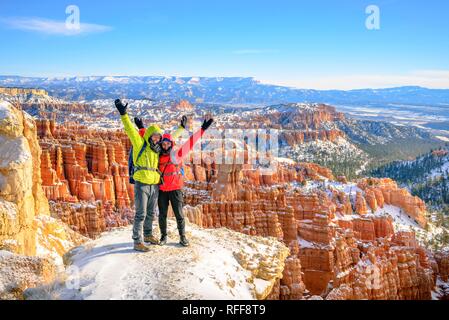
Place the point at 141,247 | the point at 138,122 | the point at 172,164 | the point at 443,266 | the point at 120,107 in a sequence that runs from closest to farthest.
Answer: the point at 120,107
the point at 141,247
the point at 172,164
the point at 138,122
the point at 443,266

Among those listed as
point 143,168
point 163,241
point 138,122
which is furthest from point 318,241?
point 143,168

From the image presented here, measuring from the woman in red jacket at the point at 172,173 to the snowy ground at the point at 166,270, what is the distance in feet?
2.00

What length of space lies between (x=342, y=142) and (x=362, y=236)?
109 m

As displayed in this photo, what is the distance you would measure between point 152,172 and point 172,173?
18.8 inches

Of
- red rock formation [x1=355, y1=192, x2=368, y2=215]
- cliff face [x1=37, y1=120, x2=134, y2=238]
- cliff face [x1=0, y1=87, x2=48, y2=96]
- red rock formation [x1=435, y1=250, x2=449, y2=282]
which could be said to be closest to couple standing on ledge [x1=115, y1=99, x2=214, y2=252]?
cliff face [x1=37, y1=120, x2=134, y2=238]

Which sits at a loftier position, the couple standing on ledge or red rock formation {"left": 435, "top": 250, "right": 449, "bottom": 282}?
the couple standing on ledge

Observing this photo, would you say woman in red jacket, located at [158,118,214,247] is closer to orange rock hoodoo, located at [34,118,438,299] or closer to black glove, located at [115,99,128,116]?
black glove, located at [115,99,128,116]

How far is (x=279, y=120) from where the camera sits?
16838 cm

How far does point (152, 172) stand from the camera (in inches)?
303

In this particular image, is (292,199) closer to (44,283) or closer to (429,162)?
(44,283)

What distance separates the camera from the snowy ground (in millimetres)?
6254

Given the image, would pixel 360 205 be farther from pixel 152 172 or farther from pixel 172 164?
pixel 152 172

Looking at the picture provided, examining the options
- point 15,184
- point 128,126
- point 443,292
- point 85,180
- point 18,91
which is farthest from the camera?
point 18,91
